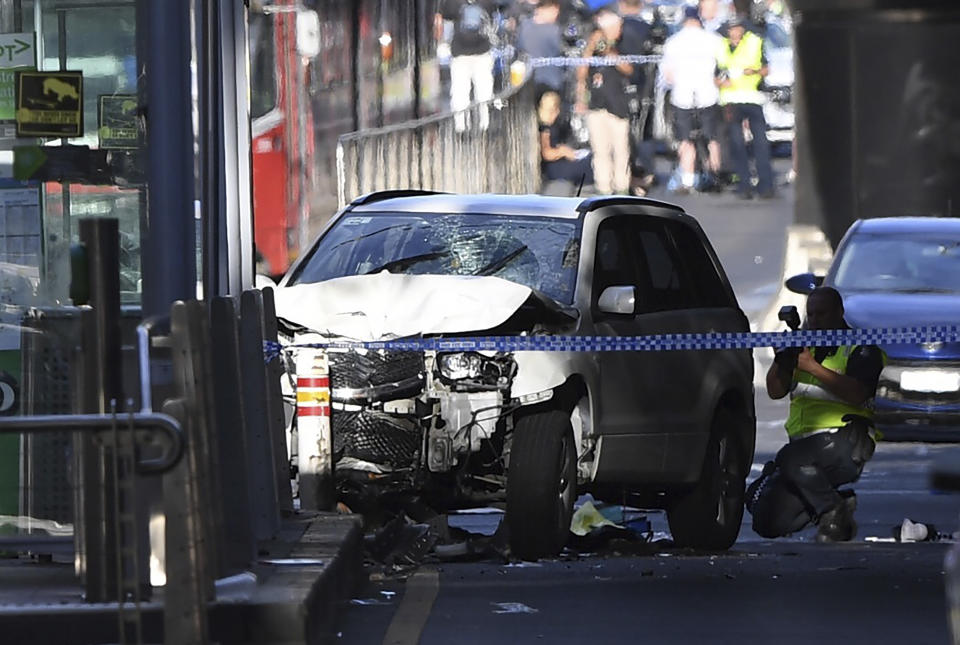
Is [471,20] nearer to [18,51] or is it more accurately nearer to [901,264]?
[901,264]

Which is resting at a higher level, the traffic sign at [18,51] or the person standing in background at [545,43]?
the person standing in background at [545,43]

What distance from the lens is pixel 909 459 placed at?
623 inches

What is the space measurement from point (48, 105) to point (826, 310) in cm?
479

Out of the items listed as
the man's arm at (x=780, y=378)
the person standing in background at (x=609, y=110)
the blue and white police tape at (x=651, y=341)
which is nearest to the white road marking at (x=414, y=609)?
the blue and white police tape at (x=651, y=341)

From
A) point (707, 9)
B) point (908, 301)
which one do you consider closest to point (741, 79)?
point (707, 9)

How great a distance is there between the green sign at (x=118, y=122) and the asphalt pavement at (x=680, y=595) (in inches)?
80.6

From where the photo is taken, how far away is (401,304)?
36.0 ft

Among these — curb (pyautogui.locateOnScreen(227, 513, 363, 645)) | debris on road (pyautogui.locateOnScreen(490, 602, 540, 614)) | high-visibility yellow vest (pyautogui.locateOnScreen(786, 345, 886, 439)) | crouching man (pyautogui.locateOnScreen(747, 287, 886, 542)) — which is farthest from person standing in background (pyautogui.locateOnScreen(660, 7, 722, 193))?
debris on road (pyautogui.locateOnScreen(490, 602, 540, 614))

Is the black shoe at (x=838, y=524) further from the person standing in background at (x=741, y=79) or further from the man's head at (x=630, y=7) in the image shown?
the man's head at (x=630, y=7)

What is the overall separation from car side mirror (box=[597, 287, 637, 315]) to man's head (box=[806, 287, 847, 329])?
49.9 inches

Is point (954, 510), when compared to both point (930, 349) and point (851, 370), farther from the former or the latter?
point (930, 349)

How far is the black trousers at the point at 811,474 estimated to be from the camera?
11859 mm

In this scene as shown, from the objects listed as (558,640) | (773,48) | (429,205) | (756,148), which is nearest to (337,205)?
(756,148)

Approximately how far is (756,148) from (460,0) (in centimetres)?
436
